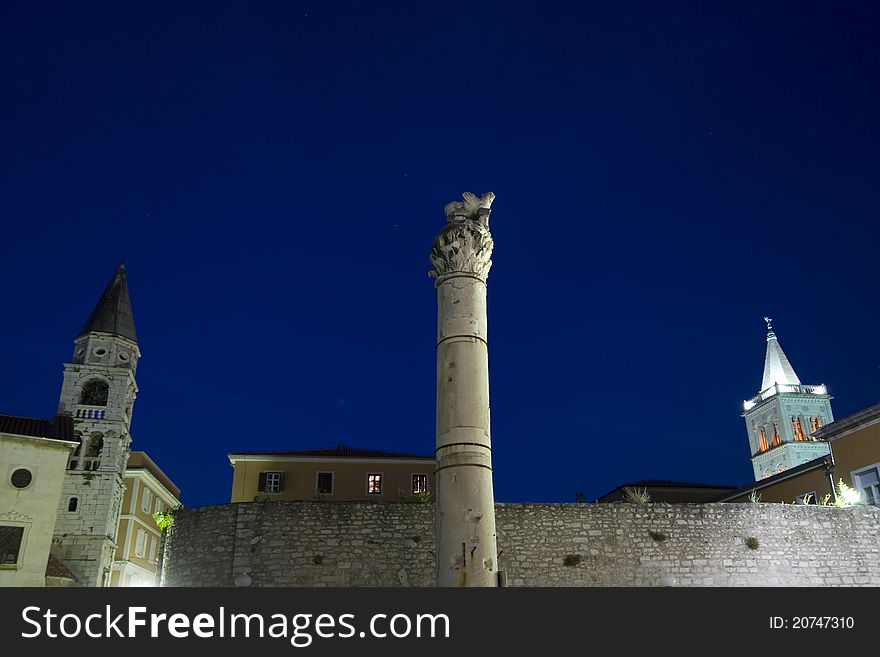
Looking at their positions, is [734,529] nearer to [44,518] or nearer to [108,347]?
[44,518]

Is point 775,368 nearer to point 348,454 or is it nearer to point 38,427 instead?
point 348,454

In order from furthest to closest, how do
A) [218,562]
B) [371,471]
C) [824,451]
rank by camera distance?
[824,451] → [371,471] → [218,562]

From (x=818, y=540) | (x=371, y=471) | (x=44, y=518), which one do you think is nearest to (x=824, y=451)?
(x=371, y=471)

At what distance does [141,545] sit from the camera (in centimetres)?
4534

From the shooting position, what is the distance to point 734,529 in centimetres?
1947

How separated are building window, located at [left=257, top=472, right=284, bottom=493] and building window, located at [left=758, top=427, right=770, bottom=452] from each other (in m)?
50.0

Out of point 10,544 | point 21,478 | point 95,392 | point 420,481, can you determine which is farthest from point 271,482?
point 95,392

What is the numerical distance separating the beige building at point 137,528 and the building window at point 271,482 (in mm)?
11153

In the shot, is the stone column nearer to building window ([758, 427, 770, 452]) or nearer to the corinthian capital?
the corinthian capital

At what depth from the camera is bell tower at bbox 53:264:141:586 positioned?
36.2m

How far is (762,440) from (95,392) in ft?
190

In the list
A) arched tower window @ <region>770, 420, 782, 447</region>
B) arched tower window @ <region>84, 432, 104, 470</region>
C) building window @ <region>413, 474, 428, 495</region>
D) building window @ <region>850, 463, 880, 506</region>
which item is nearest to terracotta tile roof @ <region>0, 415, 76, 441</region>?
arched tower window @ <region>84, 432, 104, 470</region>
